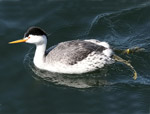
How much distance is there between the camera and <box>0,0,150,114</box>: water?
9.80 meters

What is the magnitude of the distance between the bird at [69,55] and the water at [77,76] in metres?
0.24

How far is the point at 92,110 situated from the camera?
9555 mm

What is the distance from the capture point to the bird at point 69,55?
10.7 metres

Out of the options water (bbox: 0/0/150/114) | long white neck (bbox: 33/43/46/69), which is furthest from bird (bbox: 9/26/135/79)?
water (bbox: 0/0/150/114)

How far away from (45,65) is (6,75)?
131 cm

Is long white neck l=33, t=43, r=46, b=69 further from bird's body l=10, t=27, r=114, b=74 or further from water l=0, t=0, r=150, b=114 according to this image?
water l=0, t=0, r=150, b=114

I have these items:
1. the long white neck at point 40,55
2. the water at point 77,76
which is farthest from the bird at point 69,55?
the water at point 77,76

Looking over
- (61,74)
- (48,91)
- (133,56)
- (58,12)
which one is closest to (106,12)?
(58,12)

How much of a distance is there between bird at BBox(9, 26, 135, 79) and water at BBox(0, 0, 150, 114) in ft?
0.80

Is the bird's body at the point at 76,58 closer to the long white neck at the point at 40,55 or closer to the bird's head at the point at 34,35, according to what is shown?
the long white neck at the point at 40,55

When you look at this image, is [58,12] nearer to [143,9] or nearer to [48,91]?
[143,9]

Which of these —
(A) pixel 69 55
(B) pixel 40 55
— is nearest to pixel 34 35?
(B) pixel 40 55

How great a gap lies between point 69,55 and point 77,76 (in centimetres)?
74

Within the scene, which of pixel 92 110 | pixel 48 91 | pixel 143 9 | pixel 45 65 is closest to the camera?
pixel 92 110
